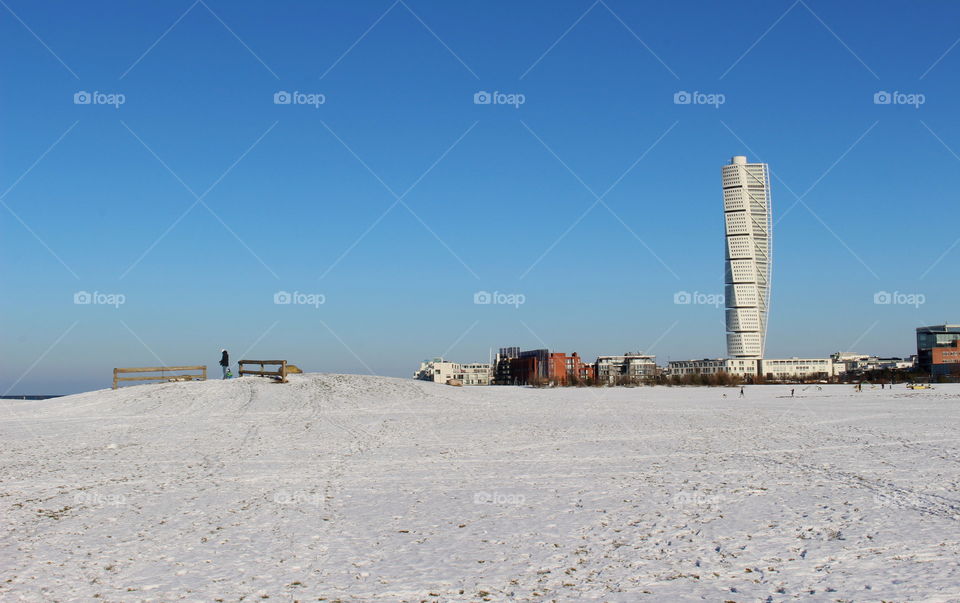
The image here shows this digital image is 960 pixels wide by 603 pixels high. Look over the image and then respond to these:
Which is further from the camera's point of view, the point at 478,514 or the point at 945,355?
the point at 945,355

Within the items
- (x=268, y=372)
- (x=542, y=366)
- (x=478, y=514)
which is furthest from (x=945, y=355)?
(x=478, y=514)

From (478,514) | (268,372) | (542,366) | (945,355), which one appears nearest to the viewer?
(478,514)

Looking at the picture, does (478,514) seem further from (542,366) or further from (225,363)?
(542,366)

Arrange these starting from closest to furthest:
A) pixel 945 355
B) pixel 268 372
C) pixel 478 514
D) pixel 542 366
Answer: pixel 478 514 < pixel 268 372 < pixel 542 366 < pixel 945 355

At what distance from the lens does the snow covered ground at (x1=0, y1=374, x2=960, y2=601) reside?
8.69 m

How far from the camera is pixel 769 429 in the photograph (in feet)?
86.2

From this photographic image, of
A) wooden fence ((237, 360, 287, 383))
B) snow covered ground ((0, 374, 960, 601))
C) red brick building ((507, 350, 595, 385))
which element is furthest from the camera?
red brick building ((507, 350, 595, 385))

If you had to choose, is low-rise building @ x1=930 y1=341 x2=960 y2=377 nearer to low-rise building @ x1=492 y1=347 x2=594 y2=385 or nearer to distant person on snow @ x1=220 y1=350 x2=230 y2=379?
low-rise building @ x1=492 y1=347 x2=594 y2=385

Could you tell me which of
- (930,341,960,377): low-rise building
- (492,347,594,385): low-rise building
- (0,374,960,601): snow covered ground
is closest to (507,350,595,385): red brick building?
(492,347,594,385): low-rise building

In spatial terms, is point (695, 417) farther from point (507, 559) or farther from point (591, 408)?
point (507, 559)

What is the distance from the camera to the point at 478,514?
40.2ft

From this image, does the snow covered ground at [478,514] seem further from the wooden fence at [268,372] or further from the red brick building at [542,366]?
the red brick building at [542,366]

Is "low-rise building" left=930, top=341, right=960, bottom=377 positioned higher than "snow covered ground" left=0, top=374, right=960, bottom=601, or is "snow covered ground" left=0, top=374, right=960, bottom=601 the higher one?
"low-rise building" left=930, top=341, right=960, bottom=377

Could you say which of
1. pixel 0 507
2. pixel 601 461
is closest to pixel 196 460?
pixel 0 507
